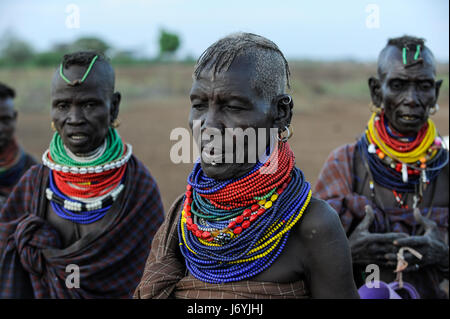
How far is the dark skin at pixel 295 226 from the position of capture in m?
2.02

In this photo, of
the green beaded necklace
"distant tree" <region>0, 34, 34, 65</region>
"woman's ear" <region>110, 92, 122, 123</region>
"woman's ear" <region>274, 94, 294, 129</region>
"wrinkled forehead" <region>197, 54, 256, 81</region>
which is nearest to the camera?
"wrinkled forehead" <region>197, 54, 256, 81</region>

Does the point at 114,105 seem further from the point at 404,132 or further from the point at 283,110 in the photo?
the point at 404,132

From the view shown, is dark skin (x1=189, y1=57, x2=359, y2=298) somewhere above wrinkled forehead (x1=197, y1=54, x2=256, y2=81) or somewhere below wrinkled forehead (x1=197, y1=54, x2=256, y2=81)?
below

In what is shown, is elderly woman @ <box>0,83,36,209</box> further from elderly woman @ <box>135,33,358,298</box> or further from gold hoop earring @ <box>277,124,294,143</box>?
gold hoop earring @ <box>277,124,294,143</box>

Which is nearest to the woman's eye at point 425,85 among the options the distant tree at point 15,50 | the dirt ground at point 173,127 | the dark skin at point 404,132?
the dark skin at point 404,132

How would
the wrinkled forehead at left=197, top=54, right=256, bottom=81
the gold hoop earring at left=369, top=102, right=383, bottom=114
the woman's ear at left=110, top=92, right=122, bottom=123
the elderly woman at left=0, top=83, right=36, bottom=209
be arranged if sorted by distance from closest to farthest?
the wrinkled forehead at left=197, top=54, right=256, bottom=81 → the woman's ear at left=110, top=92, right=122, bottom=123 → the gold hoop earring at left=369, top=102, right=383, bottom=114 → the elderly woman at left=0, top=83, right=36, bottom=209

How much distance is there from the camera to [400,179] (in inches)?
146

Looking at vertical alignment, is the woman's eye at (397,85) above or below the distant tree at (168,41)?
below

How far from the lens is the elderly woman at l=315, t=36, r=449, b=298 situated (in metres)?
3.47

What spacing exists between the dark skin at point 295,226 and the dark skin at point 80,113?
1453 mm

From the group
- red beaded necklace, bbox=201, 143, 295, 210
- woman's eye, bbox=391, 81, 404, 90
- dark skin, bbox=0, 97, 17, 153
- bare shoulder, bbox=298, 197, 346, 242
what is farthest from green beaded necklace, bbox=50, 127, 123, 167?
woman's eye, bbox=391, 81, 404, 90

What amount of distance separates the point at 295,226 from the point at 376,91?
2099 mm

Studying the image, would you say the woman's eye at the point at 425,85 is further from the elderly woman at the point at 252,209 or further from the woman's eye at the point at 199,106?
the woman's eye at the point at 199,106

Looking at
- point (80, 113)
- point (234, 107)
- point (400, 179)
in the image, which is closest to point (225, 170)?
point (234, 107)
